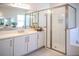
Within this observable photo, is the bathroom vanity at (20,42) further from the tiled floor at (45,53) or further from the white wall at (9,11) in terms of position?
the white wall at (9,11)

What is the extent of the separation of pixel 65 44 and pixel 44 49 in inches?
12.9

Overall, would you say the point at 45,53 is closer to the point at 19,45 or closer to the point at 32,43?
the point at 32,43

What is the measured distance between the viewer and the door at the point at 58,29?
1531 millimetres

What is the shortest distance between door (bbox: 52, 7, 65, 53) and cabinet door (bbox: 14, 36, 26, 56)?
47 cm

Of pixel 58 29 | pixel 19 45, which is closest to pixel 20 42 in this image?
pixel 19 45

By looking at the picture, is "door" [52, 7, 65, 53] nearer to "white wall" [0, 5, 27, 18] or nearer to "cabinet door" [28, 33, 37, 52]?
"cabinet door" [28, 33, 37, 52]

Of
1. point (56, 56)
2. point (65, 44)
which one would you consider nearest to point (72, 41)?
point (65, 44)

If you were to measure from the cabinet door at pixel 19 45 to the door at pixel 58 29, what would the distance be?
468 mm

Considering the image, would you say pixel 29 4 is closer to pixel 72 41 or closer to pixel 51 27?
pixel 51 27

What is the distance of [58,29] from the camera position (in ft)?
5.19

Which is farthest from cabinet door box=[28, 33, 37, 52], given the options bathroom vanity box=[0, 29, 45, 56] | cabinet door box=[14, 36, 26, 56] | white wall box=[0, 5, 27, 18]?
white wall box=[0, 5, 27, 18]

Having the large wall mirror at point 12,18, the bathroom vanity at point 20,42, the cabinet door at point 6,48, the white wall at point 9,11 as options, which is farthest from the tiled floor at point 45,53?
the white wall at point 9,11

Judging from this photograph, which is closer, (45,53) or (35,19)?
(45,53)

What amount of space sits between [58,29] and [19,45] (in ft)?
2.06
